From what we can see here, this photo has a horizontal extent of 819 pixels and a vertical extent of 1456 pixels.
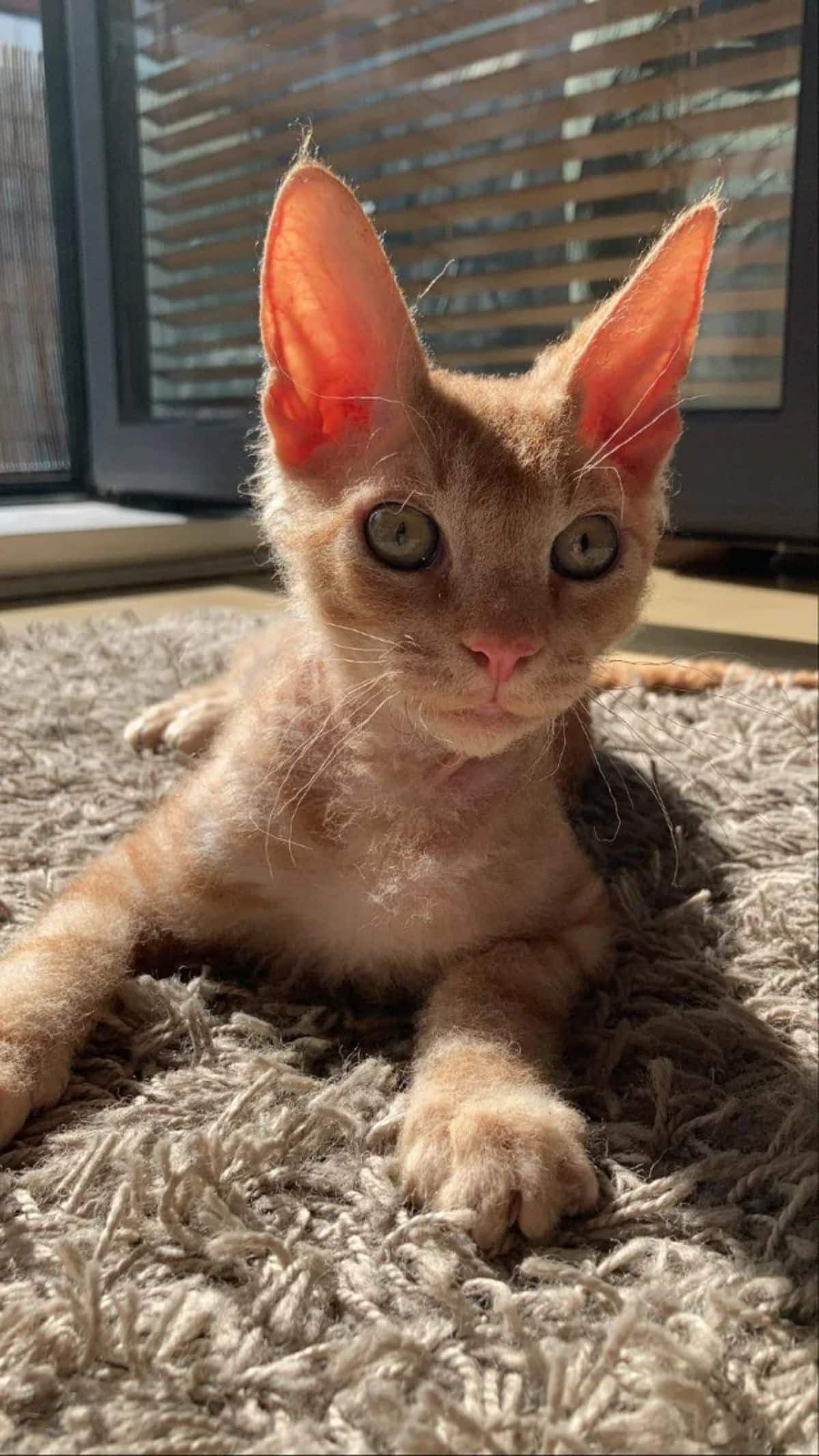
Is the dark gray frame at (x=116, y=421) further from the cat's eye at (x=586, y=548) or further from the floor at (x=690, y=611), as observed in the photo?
the cat's eye at (x=586, y=548)

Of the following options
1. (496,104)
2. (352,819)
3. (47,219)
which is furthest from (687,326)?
(47,219)

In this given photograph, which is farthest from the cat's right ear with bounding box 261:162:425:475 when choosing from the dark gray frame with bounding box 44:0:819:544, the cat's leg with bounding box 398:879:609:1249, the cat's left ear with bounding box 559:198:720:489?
the dark gray frame with bounding box 44:0:819:544

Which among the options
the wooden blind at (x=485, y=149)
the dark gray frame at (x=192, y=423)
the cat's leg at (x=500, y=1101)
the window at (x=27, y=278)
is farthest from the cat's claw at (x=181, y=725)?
the dark gray frame at (x=192, y=423)

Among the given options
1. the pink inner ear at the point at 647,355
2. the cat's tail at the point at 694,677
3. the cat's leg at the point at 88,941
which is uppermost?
the pink inner ear at the point at 647,355

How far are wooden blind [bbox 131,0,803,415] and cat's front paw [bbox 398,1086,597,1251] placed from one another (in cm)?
201

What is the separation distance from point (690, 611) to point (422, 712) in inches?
74.8

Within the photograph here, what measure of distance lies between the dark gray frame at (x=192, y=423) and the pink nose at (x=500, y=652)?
2.05 meters

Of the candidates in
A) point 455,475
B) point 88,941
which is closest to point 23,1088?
point 88,941

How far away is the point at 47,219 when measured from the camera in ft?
10.0

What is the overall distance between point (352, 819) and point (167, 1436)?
0.49 m

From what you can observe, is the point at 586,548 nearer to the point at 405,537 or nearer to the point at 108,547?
the point at 405,537

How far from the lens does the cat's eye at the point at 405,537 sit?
2.75ft

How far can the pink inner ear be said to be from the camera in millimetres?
897

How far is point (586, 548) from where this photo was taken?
884 mm
